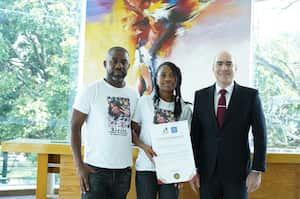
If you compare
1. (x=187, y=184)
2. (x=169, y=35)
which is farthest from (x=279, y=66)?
(x=187, y=184)

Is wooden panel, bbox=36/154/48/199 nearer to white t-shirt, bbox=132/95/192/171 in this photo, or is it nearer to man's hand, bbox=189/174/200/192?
white t-shirt, bbox=132/95/192/171

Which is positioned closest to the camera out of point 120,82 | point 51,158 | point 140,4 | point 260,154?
point 260,154

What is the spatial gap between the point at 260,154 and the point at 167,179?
20.9 inches

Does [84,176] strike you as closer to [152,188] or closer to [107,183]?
[107,183]

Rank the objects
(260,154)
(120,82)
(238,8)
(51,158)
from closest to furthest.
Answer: (260,154), (120,82), (51,158), (238,8)

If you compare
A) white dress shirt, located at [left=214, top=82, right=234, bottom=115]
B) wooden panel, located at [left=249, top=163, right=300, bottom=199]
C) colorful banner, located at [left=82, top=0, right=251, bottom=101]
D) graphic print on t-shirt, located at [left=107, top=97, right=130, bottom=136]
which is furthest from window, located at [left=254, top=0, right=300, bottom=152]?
graphic print on t-shirt, located at [left=107, top=97, right=130, bottom=136]

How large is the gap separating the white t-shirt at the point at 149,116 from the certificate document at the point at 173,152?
6 centimetres

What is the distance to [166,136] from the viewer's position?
2066 millimetres

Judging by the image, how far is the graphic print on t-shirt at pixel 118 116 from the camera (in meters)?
2.08

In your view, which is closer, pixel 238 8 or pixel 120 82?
pixel 120 82

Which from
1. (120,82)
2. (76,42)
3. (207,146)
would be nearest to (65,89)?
(76,42)

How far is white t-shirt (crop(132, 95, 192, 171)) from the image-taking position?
2.11 metres

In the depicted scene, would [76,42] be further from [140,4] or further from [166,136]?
[166,136]

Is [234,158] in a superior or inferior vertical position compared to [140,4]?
inferior
